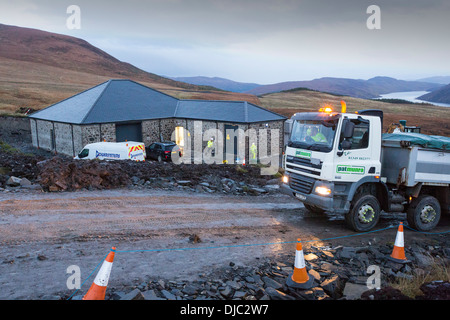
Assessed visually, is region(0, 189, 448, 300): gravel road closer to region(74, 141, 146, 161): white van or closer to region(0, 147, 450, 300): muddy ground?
region(0, 147, 450, 300): muddy ground

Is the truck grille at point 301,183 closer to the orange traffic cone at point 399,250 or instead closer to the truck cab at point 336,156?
the truck cab at point 336,156

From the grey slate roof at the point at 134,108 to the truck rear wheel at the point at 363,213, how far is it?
64.6 ft

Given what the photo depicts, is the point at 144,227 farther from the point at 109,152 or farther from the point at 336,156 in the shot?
the point at 109,152

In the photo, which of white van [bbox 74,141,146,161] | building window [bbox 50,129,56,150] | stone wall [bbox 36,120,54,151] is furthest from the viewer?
stone wall [bbox 36,120,54,151]

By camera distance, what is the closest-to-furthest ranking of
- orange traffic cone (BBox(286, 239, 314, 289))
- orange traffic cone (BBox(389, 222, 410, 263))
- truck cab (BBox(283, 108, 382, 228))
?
orange traffic cone (BBox(286, 239, 314, 289)) → orange traffic cone (BBox(389, 222, 410, 263)) → truck cab (BBox(283, 108, 382, 228))

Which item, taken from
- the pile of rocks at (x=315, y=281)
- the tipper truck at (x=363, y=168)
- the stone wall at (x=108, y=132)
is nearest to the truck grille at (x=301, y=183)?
the tipper truck at (x=363, y=168)

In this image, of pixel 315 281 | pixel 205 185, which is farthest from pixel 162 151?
pixel 315 281

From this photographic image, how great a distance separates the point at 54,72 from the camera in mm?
102312

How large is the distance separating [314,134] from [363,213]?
275 centimetres

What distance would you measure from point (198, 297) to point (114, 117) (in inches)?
1058

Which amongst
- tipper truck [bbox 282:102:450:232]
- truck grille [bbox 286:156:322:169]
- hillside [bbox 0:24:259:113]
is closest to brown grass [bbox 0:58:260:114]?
hillside [bbox 0:24:259:113]

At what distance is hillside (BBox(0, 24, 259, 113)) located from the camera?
64.1 meters

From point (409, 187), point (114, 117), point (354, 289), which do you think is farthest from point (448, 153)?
point (114, 117)

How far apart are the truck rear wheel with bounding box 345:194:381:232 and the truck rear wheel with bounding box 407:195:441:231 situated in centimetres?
116
